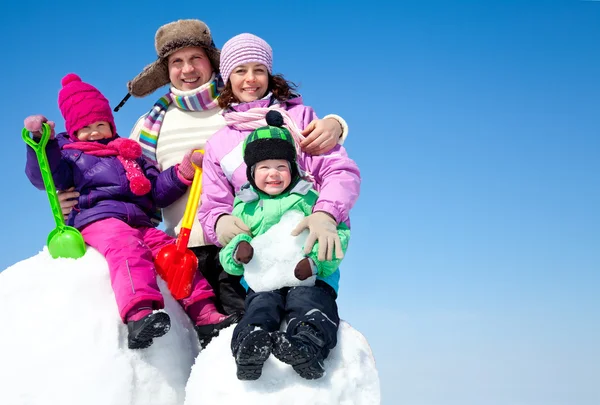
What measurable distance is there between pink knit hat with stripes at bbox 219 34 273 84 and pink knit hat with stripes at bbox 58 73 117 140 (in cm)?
94

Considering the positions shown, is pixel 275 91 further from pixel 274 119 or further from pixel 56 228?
pixel 56 228

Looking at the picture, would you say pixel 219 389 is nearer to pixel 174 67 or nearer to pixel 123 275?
pixel 123 275

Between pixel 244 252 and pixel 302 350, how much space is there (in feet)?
2.36

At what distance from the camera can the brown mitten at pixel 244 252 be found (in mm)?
3748

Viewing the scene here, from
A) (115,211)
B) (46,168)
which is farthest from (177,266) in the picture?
(46,168)

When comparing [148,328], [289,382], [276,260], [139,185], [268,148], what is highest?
[139,185]

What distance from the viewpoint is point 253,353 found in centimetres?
331

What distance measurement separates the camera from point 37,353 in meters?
3.83

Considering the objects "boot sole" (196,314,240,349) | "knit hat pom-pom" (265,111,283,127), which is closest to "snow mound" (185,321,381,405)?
"boot sole" (196,314,240,349)

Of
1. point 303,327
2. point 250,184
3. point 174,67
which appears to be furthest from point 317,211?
point 174,67

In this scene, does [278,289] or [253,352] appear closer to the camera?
[253,352]

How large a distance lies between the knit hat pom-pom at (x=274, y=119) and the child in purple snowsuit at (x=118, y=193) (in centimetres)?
A: 77

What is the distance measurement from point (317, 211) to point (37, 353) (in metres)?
1.83

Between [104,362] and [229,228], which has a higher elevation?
[229,228]
